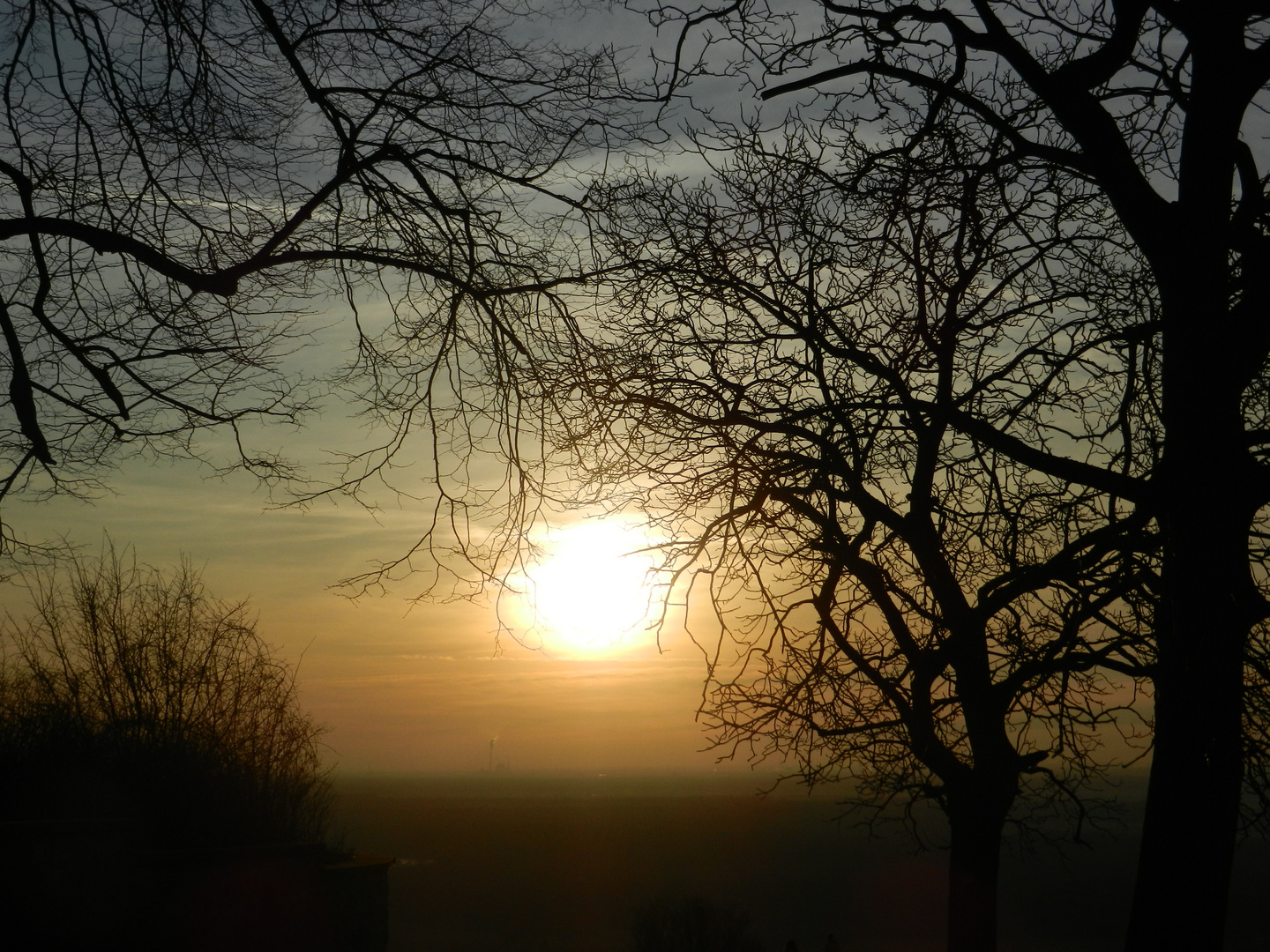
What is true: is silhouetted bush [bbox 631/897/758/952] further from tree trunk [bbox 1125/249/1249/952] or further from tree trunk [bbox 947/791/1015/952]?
tree trunk [bbox 1125/249/1249/952]

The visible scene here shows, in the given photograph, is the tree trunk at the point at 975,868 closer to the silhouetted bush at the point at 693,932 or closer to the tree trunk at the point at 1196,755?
the tree trunk at the point at 1196,755

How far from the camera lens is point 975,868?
28.1 ft

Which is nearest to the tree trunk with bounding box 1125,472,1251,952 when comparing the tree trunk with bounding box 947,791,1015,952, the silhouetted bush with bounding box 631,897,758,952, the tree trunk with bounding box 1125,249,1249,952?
the tree trunk with bounding box 1125,249,1249,952

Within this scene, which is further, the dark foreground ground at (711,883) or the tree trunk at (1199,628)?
the dark foreground ground at (711,883)

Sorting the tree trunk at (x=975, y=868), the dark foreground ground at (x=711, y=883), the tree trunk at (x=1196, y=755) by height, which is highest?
the tree trunk at (x=1196, y=755)

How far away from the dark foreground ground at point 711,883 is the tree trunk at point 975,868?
3771 cm

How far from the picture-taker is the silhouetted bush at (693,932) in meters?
25.5

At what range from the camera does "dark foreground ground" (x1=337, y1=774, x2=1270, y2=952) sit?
6800cm

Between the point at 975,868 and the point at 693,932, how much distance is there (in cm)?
1949

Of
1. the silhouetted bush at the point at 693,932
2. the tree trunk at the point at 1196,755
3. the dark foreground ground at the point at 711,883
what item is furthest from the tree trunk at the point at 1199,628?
the dark foreground ground at the point at 711,883

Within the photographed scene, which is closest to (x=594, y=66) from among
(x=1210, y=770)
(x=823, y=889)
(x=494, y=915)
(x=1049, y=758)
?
(x=1210, y=770)

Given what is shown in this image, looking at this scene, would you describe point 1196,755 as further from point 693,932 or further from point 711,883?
point 711,883

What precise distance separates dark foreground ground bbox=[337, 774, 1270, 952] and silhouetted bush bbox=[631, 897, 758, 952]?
697 inches

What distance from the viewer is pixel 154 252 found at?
5.96 metres
